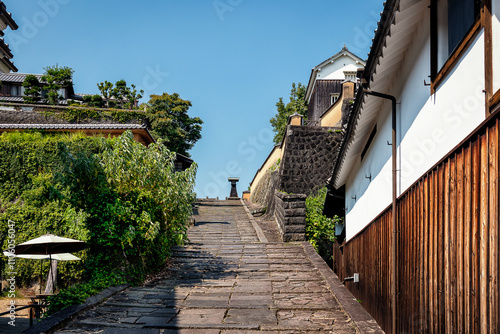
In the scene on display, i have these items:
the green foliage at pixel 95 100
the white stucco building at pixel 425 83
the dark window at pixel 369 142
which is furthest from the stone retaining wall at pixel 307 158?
the green foliage at pixel 95 100

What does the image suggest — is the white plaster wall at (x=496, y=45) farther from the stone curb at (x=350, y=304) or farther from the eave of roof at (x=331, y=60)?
the eave of roof at (x=331, y=60)

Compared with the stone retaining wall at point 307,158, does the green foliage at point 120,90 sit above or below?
above

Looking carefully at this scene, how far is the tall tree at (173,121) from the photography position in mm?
33688

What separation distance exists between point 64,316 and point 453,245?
470 cm

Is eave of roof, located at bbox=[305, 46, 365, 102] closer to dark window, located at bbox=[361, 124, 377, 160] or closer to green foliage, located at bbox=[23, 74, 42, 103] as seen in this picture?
green foliage, located at bbox=[23, 74, 42, 103]

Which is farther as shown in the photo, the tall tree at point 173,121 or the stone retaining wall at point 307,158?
the tall tree at point 173,121

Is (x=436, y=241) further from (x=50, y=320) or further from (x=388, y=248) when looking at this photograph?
(x=50, y=320)

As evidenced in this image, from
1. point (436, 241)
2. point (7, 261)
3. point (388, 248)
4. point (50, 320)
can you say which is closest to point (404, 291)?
point (388, 248)

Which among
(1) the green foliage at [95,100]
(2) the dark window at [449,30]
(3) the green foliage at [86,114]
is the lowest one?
(2) the dark window at [449,30]

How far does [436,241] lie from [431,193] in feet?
1.77

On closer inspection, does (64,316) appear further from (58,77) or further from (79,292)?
(58,77)

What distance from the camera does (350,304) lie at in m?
6.52

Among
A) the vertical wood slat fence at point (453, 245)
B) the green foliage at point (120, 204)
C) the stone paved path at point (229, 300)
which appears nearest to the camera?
the vertical wood slat fence at point (453, 245)

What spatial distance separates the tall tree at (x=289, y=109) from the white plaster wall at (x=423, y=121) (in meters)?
29.6
